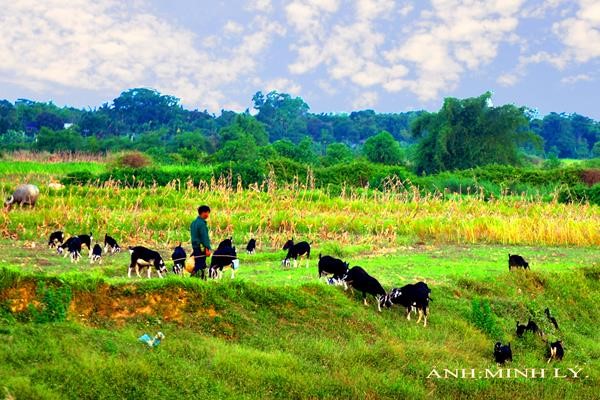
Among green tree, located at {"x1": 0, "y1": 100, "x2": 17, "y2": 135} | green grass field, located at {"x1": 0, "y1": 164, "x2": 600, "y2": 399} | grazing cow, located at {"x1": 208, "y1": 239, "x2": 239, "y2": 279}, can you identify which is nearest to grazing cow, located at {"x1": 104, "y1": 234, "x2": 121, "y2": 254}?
green grass field, located at {"x1": 0, "y1": 164, "x2": 600, "y2": 399}

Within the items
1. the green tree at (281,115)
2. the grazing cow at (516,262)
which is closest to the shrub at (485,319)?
the grazing cow at (516,262)

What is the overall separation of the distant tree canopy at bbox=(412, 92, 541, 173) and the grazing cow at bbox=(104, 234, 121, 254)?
122ft

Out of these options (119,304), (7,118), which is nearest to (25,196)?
(119,304)

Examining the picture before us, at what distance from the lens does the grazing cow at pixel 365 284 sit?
36.5 ft

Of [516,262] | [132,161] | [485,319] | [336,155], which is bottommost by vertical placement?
[485,319]

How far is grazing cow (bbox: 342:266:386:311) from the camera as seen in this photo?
11.1m

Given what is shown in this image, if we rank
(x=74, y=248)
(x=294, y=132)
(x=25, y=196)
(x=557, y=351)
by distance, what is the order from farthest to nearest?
(x=294, y=132) → (x=25, y=196) → (x=74, y=248) → (x=557, y=351)

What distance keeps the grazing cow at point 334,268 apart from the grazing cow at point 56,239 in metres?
6.58

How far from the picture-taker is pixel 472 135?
51.2 meters

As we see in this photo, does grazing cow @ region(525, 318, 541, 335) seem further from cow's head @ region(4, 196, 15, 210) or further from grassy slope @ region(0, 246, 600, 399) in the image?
cow's head @ region(4, 196, 15, 210)

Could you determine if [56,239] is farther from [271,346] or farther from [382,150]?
[382,150]

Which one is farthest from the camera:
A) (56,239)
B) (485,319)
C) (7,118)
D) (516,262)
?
(7,118)

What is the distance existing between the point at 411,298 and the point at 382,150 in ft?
141

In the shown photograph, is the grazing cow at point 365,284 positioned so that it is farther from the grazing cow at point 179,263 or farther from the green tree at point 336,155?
the green tree at point 336,155
